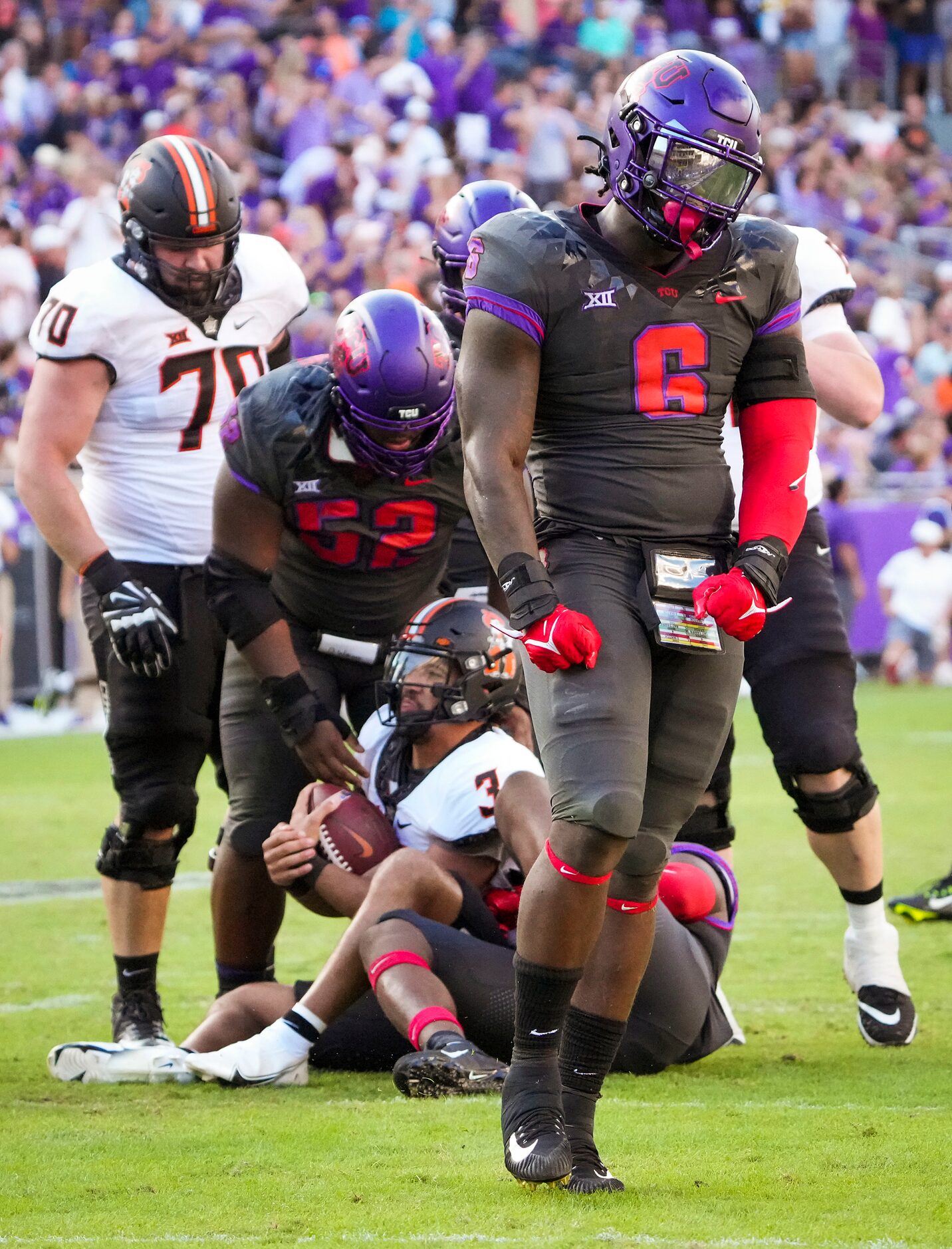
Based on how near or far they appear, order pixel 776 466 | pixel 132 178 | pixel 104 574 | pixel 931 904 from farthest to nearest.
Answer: pixel 931 904 < pixel 132 178 < pixel 104 574 < pixel 776 466

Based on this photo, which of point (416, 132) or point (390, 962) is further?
point (416, 132)

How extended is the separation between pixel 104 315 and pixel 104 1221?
239 centimetres

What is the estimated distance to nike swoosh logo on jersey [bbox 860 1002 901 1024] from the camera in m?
4.50

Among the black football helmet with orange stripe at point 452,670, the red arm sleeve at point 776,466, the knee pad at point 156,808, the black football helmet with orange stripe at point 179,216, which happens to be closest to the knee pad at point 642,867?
the red arm sleeve at point 776,466

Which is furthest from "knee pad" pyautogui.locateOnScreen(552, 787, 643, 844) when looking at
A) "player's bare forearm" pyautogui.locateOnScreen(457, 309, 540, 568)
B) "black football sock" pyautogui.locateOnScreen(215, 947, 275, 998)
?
"black football sock" pyautogui.locateOnScreen(215, 947, 275, 998)

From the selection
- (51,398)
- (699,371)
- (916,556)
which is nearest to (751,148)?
(699,371)

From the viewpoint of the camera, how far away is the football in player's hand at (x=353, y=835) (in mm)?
4434

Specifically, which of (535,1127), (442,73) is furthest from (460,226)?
(442,73)

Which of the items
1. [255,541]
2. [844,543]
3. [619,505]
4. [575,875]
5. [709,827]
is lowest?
[844,543]

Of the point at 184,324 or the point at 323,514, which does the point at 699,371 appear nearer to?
the point at 323,514

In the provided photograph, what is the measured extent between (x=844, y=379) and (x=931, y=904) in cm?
224

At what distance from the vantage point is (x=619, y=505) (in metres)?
3.23

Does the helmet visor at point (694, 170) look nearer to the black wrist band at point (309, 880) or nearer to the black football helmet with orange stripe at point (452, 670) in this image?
the black football helmet with orange stripe at point (452, 670)

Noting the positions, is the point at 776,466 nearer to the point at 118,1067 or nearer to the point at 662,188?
the point at 662,188
